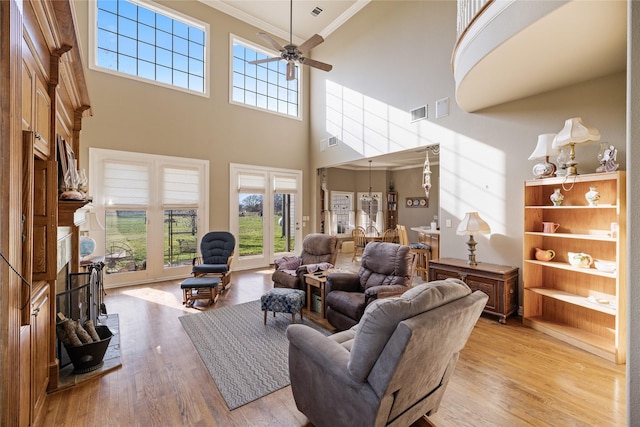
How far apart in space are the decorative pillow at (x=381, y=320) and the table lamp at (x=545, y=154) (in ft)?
9.27

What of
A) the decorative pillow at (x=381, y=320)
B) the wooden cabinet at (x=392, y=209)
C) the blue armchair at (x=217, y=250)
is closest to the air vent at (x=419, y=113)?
the blue armchair at (x=217, y=250)

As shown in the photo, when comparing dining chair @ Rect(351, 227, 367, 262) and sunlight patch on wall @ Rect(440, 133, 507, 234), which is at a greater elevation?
sunlight patch on wall @ Rect(440, 133, 507, 234)

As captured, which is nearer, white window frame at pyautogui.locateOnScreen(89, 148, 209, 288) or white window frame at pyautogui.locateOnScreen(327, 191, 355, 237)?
white window frame at pyautogui.locateOnScreen(89, 148, 209, 288)

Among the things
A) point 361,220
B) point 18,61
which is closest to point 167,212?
point 18,61

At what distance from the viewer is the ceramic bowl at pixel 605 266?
2865 millimetres

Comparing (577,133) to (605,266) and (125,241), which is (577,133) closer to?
(605,266)

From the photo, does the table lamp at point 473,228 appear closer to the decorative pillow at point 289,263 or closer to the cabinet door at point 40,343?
the decorative pillow at point 289,263

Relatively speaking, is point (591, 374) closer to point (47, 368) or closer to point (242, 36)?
point (47, 368)

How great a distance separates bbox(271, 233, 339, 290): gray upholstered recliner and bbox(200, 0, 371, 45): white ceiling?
524 centimetres

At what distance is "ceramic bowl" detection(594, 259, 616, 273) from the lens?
287 cm

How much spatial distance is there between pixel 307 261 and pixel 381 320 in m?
3.50

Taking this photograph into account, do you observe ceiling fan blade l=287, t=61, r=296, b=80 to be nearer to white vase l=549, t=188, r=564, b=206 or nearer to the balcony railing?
the balcony railing

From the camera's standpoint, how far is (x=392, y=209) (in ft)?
33.0

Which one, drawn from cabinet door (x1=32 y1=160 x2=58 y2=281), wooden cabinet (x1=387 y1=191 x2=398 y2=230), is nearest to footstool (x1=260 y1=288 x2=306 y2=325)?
cabinet door (x1=32 y1=160 x2=58 y2=281)
